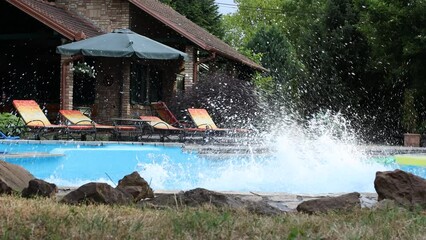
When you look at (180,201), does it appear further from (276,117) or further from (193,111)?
(276,117)

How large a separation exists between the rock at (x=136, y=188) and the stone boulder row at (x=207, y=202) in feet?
0.39

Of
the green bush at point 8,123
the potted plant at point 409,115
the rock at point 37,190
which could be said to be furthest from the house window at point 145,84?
the rock at point 37,190

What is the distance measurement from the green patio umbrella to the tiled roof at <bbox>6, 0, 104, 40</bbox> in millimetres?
787

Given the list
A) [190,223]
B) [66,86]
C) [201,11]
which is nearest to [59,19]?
[66,86]

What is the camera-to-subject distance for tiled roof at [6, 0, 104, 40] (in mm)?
15938

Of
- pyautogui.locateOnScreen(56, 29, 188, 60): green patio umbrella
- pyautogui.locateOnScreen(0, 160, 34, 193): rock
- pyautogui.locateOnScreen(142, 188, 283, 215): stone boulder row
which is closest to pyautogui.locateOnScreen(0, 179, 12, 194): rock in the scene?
pyautogui.locateOnScreen(0, 160, 34, 193): rock

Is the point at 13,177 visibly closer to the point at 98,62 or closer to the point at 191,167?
the point at 191,167

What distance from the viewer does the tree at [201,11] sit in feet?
109

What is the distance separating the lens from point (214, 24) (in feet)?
112

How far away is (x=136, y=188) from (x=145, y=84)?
14.8 meters

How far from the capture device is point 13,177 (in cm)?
504

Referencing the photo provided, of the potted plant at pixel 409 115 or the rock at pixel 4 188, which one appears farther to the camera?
the potted plant at pixel 409 115

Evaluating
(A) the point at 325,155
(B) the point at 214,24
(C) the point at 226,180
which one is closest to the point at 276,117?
(A) the point at 325,155

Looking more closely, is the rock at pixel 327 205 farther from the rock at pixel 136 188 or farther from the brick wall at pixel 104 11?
the brick wall at pixel 104 11
